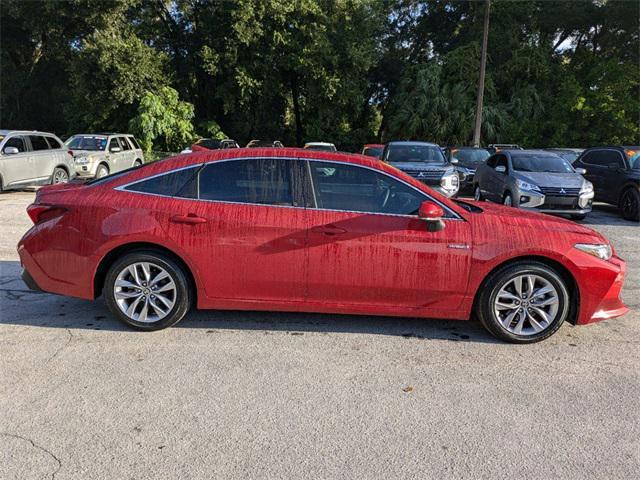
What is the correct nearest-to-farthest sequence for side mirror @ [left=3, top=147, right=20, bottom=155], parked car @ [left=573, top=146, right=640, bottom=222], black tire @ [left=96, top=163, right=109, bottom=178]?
parked car @ [left=573, top=146, right=640, bottom=222]
side mirror @ [left=3, top=147, right=20, bottom=155]
black tire @ [left=96, top=163, right=109, bottom=178]

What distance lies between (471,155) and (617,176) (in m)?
6.29

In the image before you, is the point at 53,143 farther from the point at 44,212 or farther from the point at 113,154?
the point at 44,212

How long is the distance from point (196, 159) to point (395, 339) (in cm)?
236

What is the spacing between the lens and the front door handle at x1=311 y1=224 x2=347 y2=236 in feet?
13.8

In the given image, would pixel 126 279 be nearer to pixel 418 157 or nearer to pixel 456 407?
pixel 456 407

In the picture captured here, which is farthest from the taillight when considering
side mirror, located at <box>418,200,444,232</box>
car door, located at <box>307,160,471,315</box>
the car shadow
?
side mirror, located at <box>418,200,444,232</box>

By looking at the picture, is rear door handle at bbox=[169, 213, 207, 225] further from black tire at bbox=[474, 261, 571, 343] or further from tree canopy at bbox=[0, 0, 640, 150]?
tree canopy at bbox=[0, 0, 640, 150]

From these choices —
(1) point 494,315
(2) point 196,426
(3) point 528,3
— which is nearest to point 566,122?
(3) point 528,3

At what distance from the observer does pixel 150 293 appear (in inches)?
172

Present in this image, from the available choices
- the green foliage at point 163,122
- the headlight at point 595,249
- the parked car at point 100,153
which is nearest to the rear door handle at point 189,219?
the headlight at point 595,249

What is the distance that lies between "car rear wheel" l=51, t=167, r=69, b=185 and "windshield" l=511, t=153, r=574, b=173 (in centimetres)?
1197

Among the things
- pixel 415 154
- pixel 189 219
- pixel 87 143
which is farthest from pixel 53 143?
pixel 189 219

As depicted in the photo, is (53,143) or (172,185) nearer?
(172,185)

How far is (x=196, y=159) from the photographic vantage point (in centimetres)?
450
